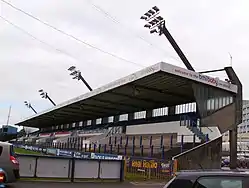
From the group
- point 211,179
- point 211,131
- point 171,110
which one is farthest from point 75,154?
point 211,179

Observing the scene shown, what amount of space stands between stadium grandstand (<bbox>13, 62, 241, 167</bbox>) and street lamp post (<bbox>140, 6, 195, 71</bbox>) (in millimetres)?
3569

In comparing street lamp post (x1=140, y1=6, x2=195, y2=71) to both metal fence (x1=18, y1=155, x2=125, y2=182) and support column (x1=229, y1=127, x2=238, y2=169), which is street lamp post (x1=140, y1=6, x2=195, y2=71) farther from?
metal fence (x1=18, y1=155, x2=125, y2=182)

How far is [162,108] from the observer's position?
56531mm

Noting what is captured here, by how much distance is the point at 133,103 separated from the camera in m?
54.8

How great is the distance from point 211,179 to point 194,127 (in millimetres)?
37301

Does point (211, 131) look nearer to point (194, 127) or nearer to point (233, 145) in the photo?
point (194, 127)

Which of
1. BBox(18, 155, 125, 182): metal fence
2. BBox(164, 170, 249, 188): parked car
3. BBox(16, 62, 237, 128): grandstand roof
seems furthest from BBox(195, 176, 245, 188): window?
BBox(16, 62, 237, 128): grandstand roof

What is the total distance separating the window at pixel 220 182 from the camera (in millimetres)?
4223

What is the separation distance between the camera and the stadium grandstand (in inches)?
1480

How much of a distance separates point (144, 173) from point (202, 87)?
19294 mm

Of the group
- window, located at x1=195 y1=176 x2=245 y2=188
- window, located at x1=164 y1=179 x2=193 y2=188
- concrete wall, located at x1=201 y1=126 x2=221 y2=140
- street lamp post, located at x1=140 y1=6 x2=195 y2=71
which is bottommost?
window, located at x1=164 y1=179 x2=193 y2=188

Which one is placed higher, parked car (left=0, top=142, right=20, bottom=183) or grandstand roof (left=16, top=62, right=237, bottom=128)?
grandstand roof (left=16, top=62, right=237, bottom=128)

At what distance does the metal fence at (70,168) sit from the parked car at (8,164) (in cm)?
464

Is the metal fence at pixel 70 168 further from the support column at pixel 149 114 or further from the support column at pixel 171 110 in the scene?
the support column at pixel 149 114
